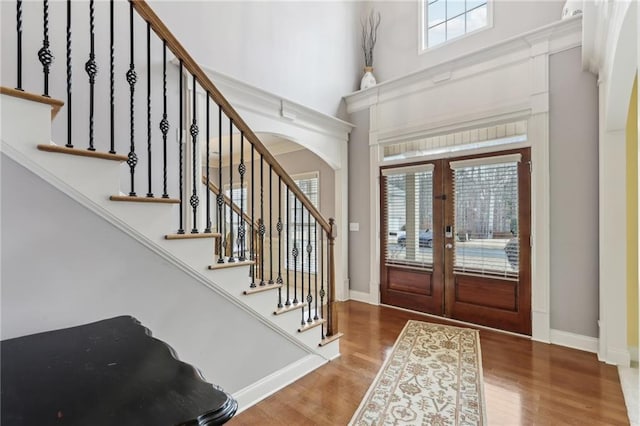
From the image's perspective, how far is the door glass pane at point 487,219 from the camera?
Result: 345 centimetres

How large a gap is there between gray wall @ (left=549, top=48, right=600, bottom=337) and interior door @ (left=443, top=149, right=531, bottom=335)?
25 centimetres

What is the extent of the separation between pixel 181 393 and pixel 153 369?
0.63ft

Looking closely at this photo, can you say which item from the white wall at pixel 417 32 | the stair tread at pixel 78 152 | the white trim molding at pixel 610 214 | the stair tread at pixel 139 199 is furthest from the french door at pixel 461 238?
the stair tread at pixel 78 152

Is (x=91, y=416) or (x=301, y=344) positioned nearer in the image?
(x=91, y=416)

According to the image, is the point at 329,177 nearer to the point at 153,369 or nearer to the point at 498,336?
the point at 498,336

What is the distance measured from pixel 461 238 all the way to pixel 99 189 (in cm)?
363

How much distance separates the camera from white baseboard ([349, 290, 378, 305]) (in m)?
4.61

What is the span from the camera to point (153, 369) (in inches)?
36.1

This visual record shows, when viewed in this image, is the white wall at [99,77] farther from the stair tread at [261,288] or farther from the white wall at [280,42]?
the stair tread at [261,288]

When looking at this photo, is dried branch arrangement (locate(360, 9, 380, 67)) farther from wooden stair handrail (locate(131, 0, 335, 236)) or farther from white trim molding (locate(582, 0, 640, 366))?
wooden stair handrail (locate(131, 0, 335, 236))

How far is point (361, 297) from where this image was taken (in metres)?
4.74

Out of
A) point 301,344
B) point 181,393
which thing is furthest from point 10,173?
point 301,344

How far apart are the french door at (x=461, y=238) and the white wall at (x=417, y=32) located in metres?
1.48

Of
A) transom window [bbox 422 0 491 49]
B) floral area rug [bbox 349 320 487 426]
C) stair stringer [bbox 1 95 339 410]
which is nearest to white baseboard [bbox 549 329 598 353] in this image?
floral area rug [bbox 349 320 487 426]
